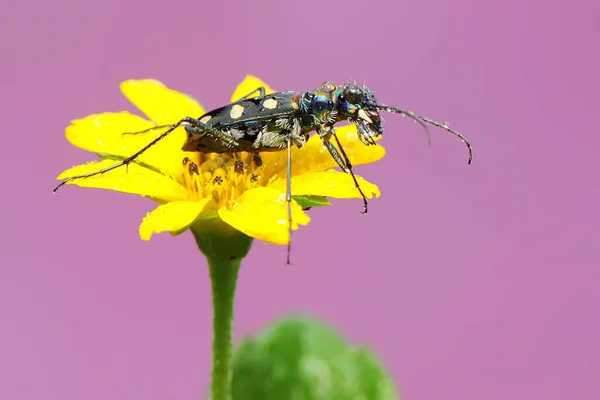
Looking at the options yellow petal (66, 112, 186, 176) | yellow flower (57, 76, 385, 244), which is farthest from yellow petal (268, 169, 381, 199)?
yellow petal (66, 112, 186, 176)

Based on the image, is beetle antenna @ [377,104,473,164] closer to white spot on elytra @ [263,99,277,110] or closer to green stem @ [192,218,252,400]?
white spot on elytra @ [263,99,277,110]

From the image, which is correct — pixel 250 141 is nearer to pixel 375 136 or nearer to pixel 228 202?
pixel 228 202

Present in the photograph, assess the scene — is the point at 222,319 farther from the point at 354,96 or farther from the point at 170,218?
the point at 354,96

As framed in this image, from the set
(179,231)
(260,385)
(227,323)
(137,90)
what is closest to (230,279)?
(227,323)

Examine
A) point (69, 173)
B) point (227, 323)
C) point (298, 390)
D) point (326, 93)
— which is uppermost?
point (326, 93)

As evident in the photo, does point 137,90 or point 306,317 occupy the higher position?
point 137,90

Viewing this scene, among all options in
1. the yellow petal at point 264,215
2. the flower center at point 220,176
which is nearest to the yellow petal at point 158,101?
the flower center at point 220,176

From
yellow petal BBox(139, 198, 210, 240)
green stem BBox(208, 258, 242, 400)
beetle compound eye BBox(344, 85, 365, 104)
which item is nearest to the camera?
yellow petal BBox(139, 198, 210, 240)
